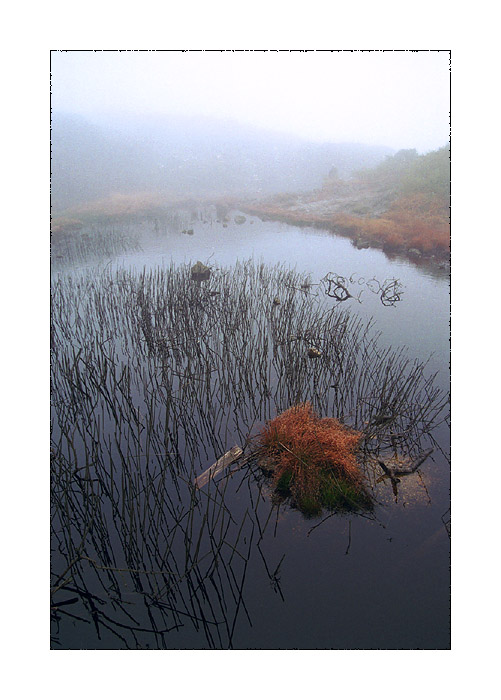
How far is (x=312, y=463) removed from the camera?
1835mm

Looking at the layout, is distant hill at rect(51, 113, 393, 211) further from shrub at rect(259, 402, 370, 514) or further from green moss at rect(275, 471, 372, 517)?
green moss at rect(275, 471, 372, 517)

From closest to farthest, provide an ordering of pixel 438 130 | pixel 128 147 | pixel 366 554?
pixel 366 554 → pixel 438 130 → pixel 128 147

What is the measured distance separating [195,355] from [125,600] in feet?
5.91

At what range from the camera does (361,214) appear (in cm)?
424

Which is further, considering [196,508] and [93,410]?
[93,410]

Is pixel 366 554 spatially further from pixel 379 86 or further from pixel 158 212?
pixel 158 212

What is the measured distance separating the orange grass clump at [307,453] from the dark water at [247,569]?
11cm

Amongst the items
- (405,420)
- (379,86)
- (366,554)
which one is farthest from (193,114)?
(366,554)

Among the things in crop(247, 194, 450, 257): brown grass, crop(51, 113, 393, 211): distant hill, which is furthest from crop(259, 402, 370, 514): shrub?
crop(51, 113, 393, 211): distant hill

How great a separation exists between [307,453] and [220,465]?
40 cm

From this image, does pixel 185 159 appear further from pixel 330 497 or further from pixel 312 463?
pixel 330 497

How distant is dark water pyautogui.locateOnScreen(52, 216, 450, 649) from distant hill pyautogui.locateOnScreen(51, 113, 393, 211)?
2.00 m

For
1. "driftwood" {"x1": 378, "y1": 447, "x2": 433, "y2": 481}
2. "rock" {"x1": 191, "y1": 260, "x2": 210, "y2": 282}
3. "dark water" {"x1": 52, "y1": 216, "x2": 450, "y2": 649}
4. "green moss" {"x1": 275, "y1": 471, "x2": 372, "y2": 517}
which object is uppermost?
"rock" {"x1": 191, "y1": 260, "x2": 210, "y2": 282}

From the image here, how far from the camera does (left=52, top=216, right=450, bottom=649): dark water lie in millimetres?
1286
